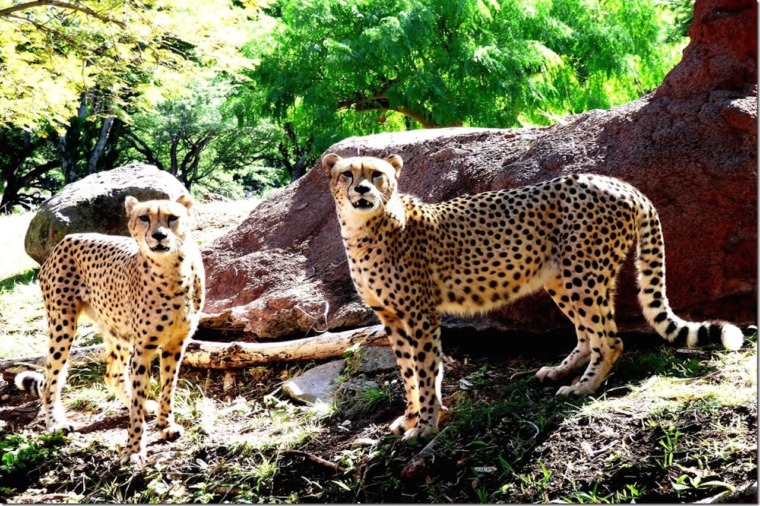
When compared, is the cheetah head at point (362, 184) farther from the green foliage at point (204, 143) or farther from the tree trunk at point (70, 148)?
the tree trunk at point (70, 148)

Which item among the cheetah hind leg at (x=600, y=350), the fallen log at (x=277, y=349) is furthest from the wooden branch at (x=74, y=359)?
the cheetah hind leg at (x=600, y=350)

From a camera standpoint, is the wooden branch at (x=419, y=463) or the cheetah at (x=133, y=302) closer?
the wooden branch at (x=419, y=463)

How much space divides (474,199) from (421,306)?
77cm

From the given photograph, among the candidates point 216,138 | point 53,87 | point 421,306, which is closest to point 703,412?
point 421,306

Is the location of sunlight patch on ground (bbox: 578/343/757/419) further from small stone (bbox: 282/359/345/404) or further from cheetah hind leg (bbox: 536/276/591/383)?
small stone (bbox: 282/359/345/404)

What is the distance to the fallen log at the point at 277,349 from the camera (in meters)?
5.35

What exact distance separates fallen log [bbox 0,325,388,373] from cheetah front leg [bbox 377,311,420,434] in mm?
867

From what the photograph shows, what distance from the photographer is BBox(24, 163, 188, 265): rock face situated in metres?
8.70

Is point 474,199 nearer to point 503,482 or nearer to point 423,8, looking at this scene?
point 503,482

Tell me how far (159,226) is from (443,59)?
1051 centimetres

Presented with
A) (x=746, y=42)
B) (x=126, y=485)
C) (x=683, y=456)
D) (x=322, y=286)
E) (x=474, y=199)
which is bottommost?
(x=126, y=485)

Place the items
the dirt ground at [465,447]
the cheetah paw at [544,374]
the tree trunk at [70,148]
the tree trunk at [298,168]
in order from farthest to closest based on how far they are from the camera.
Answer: the tree trunk at [298,168], the tree trunk at [70,148], the cheetah paw at [544,374], the dirt ground at [465,447]

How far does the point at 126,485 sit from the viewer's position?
4.46 metres

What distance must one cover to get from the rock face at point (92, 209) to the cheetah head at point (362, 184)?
4803mm
